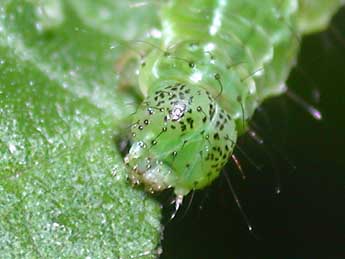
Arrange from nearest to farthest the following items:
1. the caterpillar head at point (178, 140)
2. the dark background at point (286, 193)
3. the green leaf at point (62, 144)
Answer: the green leaf at point (62, 144) → the caterpillar head at point (178, 140) → the dark background at point (286, 193)

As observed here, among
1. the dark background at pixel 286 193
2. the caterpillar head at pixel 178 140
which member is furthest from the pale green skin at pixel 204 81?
the dark background at pixel 286 193

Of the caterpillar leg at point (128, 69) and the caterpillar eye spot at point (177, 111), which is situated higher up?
the caterpillar eye spot at point (177, 111)

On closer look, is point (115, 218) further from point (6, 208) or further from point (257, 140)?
point (257, 140)

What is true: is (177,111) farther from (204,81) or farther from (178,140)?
(204,81)

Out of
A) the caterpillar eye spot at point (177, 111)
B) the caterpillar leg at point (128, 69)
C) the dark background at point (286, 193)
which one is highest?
the caterpillar eye spot at point (177, 111)

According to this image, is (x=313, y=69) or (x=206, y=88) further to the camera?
(x=313, y=69)

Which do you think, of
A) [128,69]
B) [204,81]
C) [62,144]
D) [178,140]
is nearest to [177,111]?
[178,140]

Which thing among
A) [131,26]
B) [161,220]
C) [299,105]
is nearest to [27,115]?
[161,220]

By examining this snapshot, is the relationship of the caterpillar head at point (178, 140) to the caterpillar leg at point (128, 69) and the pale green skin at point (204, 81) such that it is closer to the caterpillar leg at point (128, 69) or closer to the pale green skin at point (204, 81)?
the pale green skin at point (204, 81)
